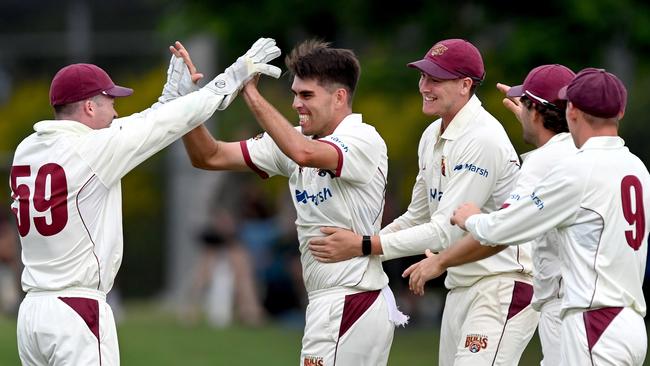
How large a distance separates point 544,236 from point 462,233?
63 centimetres

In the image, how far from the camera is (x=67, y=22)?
28312 mm

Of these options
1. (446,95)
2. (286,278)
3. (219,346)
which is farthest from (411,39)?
(446,95)

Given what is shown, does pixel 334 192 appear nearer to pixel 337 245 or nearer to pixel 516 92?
pixel 337 245

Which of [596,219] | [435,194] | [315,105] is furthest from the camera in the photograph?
[435,194]

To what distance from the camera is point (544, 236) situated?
24.4 ft

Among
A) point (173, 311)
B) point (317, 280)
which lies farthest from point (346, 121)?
point (173, 311)

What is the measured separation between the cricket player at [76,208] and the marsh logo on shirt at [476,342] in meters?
2.02

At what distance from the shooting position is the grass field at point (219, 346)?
1452 centimetres

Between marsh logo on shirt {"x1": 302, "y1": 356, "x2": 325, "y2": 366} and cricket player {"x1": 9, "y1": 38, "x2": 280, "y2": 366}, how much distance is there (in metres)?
1.09

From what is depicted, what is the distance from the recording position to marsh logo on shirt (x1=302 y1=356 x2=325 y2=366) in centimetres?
764

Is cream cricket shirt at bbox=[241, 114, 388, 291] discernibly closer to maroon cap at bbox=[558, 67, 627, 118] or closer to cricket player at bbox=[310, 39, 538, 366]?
cricket player at bbox=[310, 39, 538, 366]

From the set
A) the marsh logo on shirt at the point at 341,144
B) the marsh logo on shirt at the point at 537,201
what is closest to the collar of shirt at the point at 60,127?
the marsh logo on shirt at the point at 341,144

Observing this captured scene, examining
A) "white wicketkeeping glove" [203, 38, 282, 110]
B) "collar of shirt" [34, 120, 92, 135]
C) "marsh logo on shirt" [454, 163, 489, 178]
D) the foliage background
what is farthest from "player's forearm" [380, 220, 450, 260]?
the foliage background

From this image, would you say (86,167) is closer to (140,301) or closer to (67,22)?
(140,301)
